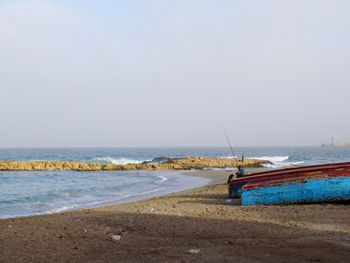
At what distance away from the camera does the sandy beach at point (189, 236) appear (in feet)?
24.6

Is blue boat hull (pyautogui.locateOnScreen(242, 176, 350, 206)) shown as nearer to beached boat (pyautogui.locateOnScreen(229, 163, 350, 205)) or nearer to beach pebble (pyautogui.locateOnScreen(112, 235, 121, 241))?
beached boat (pyautogui.locateOnScreen(229, 163, 350, 205))

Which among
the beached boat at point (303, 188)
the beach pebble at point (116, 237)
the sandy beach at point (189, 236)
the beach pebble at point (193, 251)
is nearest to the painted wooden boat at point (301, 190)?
the beached boat at point (303, 188)

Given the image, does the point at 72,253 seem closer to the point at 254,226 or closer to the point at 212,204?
the point at 254,226

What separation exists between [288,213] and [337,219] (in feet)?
4.63

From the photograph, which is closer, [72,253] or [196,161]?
[72,253]

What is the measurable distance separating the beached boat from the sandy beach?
600mm

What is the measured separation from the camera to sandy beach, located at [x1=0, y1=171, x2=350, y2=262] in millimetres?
7508

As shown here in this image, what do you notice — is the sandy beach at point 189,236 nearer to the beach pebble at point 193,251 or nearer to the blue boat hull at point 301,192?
the beach pebble at point 193,251

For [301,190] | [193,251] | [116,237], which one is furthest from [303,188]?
[193,251]

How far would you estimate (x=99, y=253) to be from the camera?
7887mm

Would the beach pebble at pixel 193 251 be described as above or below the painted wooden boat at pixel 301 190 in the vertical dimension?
below

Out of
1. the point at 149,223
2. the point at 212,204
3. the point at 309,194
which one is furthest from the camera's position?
the point at 212,204

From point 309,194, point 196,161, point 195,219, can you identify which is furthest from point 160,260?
point 196,161

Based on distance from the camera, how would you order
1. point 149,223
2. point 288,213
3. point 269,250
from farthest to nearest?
point 288,213, point 149,223, point 269,250
